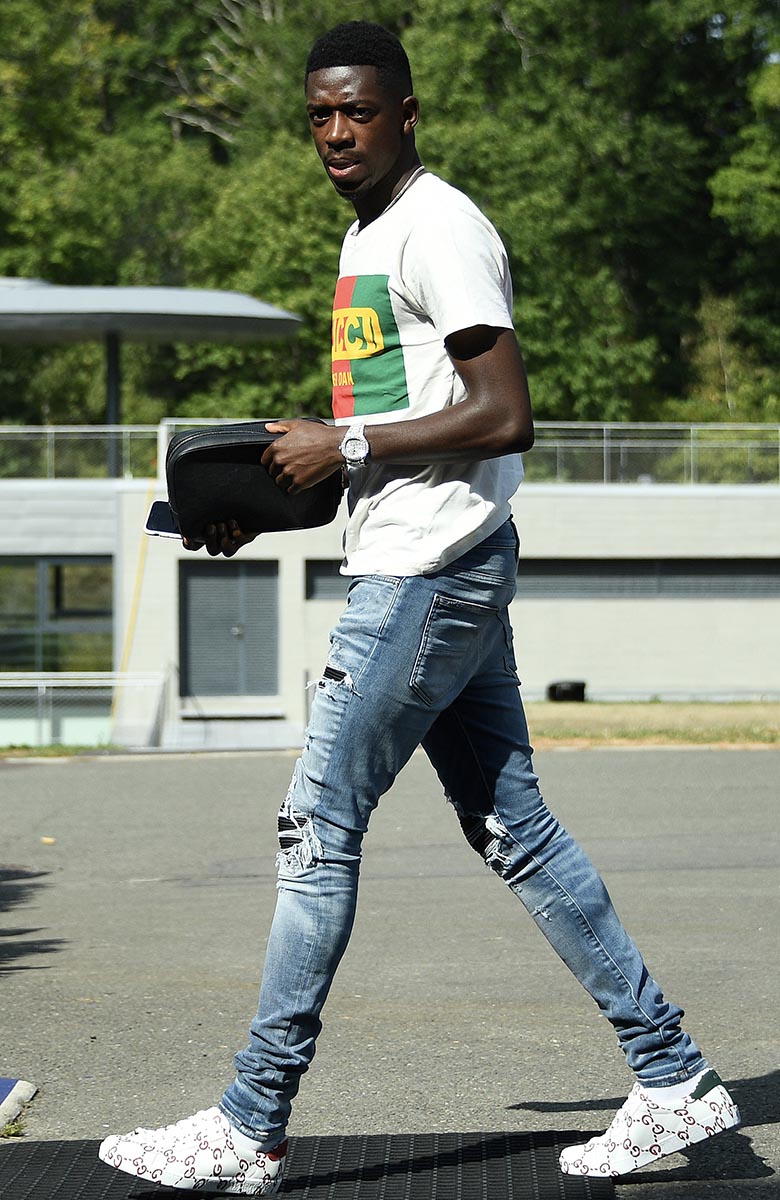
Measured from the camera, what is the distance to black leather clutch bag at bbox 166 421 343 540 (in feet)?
11.7

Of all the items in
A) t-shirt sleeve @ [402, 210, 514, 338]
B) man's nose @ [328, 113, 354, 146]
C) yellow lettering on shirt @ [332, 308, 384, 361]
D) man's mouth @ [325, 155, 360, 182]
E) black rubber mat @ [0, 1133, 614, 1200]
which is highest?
man's nose @ [328, 113, 354, 146]

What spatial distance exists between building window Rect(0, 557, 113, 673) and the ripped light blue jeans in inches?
1116

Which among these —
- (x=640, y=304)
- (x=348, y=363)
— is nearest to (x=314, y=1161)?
(x=348, y=363)

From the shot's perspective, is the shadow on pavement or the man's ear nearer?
the man's ear

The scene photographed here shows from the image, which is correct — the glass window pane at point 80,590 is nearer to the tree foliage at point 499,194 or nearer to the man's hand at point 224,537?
the tree foliage at point 499,194

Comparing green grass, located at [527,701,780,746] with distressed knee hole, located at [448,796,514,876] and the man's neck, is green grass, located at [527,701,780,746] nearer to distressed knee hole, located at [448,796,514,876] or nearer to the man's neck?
distressed knee hole, located at [448,796,514,876]

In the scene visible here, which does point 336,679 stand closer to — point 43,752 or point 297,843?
point 297,843

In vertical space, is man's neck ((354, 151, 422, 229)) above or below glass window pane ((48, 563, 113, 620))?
above

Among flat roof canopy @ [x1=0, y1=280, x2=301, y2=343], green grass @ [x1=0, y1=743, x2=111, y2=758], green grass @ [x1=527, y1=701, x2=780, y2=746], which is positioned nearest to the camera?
green grass @ [x1=0, y1=743, x2=111, y2=758]

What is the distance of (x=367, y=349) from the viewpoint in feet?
11.6

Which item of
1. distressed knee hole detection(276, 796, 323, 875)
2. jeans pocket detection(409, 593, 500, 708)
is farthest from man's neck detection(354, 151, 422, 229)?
distressed knee hole detection(276, 796, 323, 875)

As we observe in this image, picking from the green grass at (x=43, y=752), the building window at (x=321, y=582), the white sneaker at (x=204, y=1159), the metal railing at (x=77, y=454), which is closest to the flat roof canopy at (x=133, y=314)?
the metal railing at (x=77, y=454)

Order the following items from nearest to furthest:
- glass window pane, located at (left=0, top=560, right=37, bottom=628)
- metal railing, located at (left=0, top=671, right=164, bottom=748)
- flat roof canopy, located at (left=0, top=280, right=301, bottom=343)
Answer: metal railing, located at (left=0, top=671, right=164, bottom=748), glass window pane, located at (left=0, top=560, right=37, bottom=628), flat roof canopy, located at (left=0, top=280, right=301, bottom=343)

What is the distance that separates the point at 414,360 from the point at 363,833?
2.95ft
